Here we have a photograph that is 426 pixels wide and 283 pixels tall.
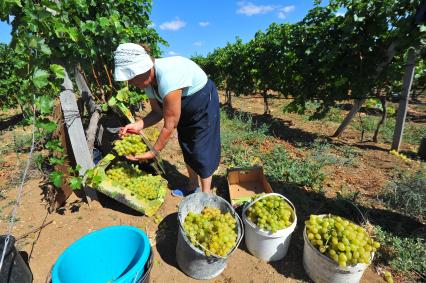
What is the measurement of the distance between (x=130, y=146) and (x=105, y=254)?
1.21m

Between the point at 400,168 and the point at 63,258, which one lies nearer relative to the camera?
the point at 63,258

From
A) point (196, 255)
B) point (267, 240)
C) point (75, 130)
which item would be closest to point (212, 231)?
point (196, 255)

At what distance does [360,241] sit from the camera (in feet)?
7.21

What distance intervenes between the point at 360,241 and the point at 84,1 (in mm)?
3689

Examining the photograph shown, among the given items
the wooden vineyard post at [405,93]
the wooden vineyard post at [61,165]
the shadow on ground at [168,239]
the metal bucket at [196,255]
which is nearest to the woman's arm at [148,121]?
the wooden vineyard post at [61,165]

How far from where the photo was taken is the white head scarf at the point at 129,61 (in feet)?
7.32

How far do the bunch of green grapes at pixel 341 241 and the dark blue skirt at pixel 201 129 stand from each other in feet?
4.27

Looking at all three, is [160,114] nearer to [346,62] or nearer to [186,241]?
[186,241]

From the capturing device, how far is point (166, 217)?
325cm

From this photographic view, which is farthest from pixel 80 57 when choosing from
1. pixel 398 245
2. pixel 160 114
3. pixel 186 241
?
pixel 398 245

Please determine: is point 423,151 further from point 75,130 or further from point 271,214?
point 75,130

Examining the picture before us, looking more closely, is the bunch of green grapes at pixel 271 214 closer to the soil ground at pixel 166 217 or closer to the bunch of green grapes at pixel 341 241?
the bunch of green grapes at pixel 341 241

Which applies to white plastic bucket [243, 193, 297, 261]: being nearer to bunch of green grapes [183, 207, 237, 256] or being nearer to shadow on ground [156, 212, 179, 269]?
bunch of green grapes [183, 207, 237, 256]

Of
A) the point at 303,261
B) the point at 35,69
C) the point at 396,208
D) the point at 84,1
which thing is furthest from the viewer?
the point at 396,208
